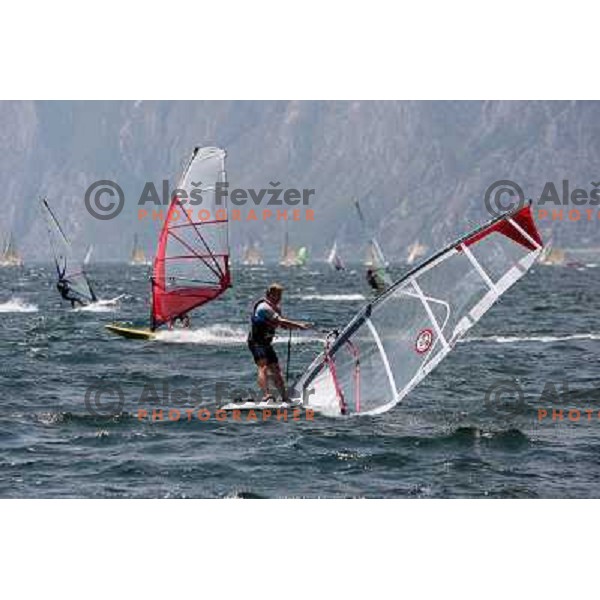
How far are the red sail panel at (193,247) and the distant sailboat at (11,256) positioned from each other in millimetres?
63552

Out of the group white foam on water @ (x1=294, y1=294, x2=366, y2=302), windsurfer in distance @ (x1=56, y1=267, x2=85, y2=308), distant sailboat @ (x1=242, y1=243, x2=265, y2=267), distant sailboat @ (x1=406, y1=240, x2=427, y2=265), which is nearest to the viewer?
windsurfer in distance @ (x1=56, y1=267, x2=85, y2=308)

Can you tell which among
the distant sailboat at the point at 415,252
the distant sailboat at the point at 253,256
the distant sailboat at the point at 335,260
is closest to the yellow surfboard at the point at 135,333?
the distant sailboat at the point at 335,260

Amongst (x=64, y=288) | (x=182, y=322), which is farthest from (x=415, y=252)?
(x=182, y=322)

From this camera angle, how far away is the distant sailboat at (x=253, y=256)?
369 ft

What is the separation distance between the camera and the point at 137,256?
92.4m

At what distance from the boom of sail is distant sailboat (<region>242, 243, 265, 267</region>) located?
322 ft

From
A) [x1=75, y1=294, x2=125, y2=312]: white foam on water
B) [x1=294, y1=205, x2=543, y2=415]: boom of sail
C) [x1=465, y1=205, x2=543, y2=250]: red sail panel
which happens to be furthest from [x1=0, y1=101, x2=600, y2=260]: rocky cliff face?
[x1=465, y1=205, x2=543, y2=250]: red sail panel

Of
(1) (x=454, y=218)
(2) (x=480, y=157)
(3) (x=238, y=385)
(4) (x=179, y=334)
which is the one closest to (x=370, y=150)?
(1) (x=454, y=218)

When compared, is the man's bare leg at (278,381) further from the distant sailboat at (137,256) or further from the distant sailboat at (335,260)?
the distant sailboat at (335,260)

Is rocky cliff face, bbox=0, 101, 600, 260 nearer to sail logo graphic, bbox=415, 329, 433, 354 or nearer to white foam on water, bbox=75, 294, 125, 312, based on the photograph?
white foam on water, bbox=75, 294, 125, 312

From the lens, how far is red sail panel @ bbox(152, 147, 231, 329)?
78.5ft

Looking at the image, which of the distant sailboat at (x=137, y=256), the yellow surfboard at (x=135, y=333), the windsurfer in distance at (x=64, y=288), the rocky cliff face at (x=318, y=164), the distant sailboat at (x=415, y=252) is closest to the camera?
the yellow surfboard at (x=135, y=333)

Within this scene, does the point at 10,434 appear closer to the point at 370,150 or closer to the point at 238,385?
the point at 238,385

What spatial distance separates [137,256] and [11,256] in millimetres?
10168
